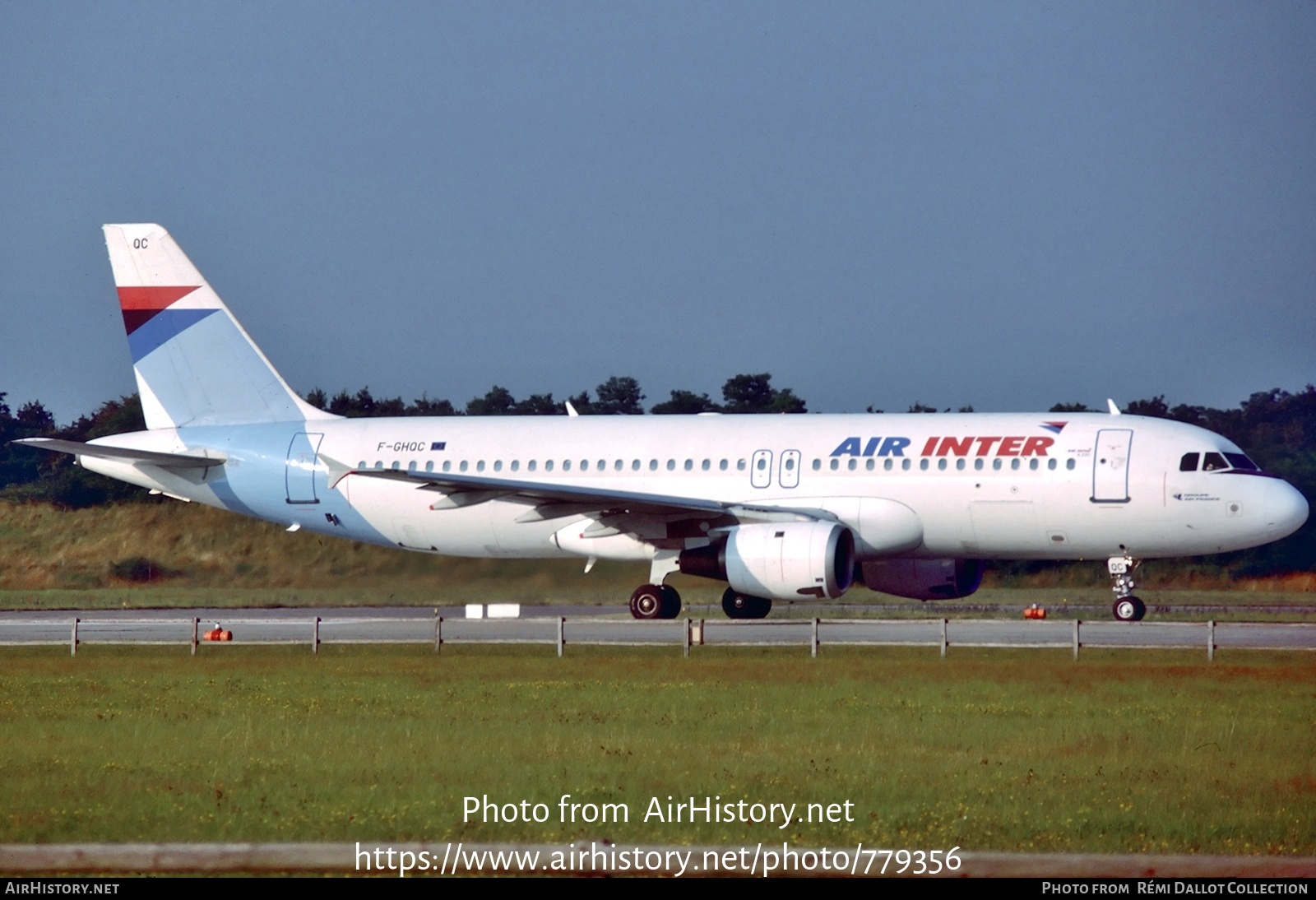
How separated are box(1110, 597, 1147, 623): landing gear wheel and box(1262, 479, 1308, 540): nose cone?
2.79 m

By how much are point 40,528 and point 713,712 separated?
34.4m

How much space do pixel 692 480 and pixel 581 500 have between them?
2730 mm

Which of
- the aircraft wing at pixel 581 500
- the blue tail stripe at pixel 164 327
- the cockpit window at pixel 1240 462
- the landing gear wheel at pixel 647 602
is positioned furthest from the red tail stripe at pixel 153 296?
the cockpit window at pixel 1240 462

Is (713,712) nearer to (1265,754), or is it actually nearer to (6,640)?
(1265,754)

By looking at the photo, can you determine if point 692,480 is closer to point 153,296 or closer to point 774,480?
point 774,480

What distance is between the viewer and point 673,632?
106 feet

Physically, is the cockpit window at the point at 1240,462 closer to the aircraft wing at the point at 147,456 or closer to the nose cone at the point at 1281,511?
the nose cone at the point at 1281,511

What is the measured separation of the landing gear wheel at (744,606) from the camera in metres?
36.8

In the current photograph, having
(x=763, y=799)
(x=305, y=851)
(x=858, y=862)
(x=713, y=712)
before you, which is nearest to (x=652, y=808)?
(x=763, y=799)

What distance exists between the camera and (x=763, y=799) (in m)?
15.0

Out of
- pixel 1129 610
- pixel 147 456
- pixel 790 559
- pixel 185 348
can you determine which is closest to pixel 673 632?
pixel 790 559

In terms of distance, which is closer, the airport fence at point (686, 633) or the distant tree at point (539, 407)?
the airport fence at point (686, 633)

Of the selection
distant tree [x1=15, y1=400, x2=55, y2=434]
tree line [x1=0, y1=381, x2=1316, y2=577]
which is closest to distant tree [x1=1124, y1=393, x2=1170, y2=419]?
tree line [x1=0, y1=381, x2=1316, y2=577]

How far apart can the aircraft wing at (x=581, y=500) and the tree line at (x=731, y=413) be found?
8.88m
